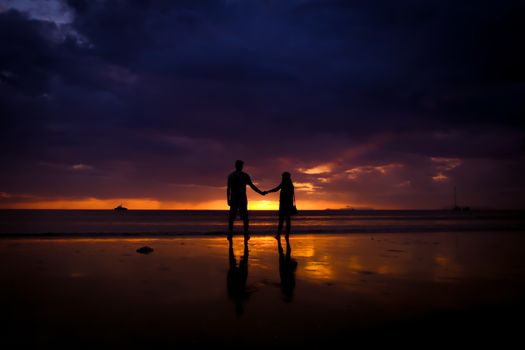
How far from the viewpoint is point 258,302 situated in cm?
532

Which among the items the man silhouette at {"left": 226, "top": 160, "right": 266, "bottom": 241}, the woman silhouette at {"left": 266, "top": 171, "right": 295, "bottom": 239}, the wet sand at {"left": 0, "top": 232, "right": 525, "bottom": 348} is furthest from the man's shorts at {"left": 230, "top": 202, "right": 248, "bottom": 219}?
the wet sand at {"left": 0, "top": 232, "right": 525, "bottom": 348}

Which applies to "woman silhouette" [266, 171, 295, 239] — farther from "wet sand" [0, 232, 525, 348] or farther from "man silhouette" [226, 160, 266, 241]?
"wet sand" [0, 232, 525, 348]

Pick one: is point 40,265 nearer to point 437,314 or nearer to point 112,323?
point 112,323

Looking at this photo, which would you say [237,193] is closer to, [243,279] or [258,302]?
[243,279]

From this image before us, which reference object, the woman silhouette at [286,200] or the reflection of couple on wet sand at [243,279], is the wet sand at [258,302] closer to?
the reflection of couple on wet sand at [243,279]

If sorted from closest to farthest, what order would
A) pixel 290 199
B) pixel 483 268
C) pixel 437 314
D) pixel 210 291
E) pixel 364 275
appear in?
pixel 437 314, pixel 210 291, pixel 364 275, pixel 483 268, pixel 290 199

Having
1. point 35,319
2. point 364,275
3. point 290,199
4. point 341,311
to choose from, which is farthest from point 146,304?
point 290,199

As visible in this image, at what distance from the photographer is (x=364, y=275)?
7.63 m

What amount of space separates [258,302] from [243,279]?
6.15ft

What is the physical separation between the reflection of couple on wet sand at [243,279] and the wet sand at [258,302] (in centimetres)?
2

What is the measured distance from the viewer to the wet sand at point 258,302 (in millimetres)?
3893

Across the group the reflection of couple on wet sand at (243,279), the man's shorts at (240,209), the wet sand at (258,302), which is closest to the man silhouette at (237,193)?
the man's shorts at (240,209)

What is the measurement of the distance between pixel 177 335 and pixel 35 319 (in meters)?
1.89

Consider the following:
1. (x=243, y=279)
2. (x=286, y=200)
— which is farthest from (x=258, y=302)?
(x=286, y=200)
